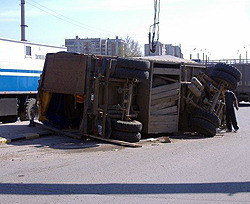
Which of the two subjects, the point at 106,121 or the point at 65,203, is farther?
the point at 106,121

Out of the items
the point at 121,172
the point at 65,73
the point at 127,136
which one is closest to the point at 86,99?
the point at 65,73

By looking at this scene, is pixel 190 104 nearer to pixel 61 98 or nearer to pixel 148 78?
pixel 148 78

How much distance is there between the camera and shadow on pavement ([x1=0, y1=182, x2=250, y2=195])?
6453mm

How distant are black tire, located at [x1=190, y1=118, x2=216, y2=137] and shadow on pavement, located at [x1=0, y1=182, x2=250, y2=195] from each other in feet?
19.5

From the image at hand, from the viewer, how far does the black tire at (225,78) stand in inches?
547

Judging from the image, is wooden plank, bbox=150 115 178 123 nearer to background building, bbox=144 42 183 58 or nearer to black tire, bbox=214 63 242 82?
black tire, bbox=214 63 242 82

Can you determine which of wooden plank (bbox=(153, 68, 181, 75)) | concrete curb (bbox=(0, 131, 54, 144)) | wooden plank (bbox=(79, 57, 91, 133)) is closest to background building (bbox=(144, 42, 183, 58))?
wooden plank (bbox=(153, 68, 181, 75))

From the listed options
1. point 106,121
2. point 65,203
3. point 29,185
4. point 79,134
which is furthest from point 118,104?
point 65,203

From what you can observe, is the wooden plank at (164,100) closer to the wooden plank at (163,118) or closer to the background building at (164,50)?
the wooden plank at (163,118)

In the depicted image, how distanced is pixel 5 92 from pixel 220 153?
9.30 metres

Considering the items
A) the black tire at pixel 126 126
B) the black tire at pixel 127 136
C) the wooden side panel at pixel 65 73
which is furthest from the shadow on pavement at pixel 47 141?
the wooden side panel at pixel 65 73

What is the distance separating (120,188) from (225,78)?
324 inches

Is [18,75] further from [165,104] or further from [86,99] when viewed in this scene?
[165,104]

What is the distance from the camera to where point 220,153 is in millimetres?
10250
